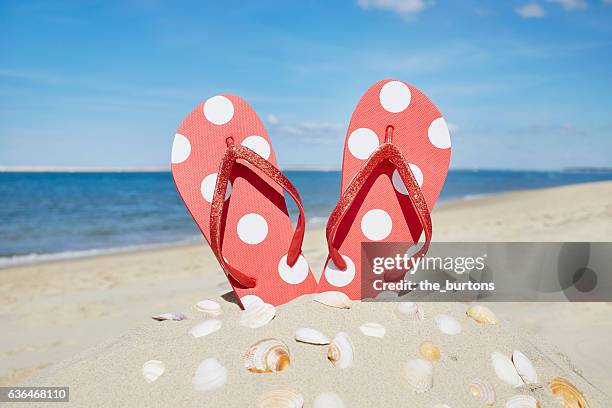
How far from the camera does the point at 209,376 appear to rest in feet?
7.52

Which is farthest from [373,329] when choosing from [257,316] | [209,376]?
[209,376]

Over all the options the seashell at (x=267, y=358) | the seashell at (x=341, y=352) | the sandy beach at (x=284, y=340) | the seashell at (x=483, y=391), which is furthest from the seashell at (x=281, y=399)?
the seashell at (x=483, y=391)

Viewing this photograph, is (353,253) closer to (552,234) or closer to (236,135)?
(236,135)

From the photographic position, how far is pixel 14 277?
7.50 m

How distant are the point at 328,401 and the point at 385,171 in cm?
174

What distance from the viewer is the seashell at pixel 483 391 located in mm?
2237

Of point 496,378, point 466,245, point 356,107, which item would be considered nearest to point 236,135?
point 356,107

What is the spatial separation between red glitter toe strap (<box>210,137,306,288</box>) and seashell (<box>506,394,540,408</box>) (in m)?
1.50

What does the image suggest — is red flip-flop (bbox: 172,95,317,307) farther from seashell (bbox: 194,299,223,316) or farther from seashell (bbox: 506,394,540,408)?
seashell (bbox: 506,394,540,408)

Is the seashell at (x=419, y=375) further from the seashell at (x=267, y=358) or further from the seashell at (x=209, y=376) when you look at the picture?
the seashell at (x=209, y=376)

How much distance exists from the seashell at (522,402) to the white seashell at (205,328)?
5.39 feet

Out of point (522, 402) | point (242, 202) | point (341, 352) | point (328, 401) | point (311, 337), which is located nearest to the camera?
point (328, 401)

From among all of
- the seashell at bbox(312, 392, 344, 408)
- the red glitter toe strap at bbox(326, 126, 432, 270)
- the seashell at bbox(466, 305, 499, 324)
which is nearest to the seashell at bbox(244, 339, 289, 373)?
the seashell at bbox(312, 392, 344, 408)

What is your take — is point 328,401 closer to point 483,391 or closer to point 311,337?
point 311,337
